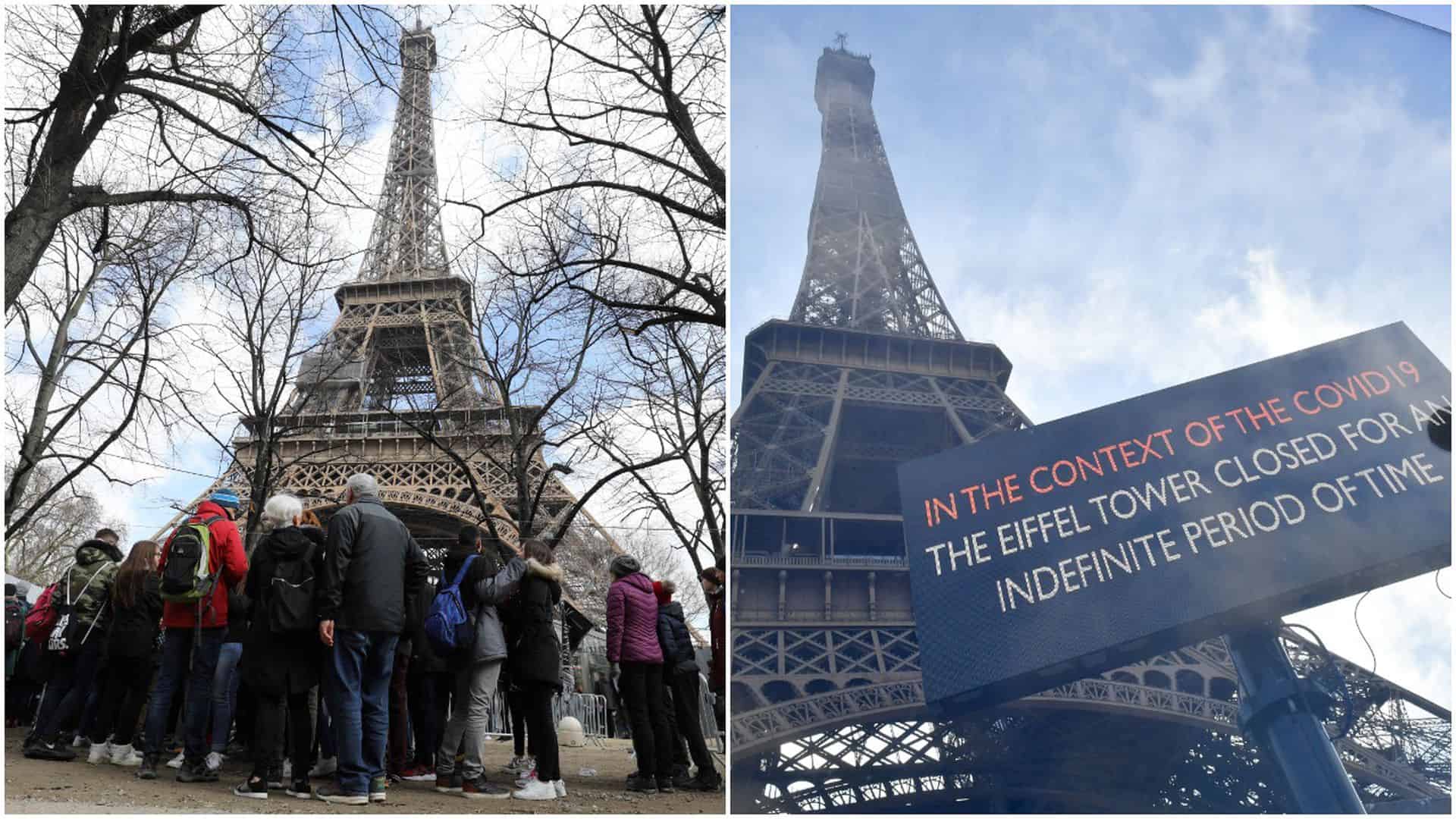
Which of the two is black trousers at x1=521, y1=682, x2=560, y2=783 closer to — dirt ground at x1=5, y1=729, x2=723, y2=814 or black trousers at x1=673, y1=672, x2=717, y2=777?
dirt ground at x1=5, y1=729, x2=723, y2=814

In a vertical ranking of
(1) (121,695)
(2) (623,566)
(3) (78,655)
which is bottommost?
(1) (121,695)

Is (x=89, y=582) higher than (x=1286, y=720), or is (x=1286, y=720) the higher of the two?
(x=89, y=582)

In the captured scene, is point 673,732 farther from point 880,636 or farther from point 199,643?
point 199,643

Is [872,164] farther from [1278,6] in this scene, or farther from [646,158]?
[1278,6]

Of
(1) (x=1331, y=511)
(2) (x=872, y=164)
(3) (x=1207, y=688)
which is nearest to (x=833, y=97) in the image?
(2) (x=872, y=164)

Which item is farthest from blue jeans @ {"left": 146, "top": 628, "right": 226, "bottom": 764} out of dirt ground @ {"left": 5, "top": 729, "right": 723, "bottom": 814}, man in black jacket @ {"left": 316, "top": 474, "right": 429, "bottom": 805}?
man in black jacket @ {"left": 316, "top": 474, "right": 429, "bottom": 805}

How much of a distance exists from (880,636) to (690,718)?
1119 mm

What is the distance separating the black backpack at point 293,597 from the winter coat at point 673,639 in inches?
61.7

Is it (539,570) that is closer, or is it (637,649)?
(539,570)

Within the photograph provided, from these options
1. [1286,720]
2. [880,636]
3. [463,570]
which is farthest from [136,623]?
[1286,720]

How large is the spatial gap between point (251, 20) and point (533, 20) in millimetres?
1279

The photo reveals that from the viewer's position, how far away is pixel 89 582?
490cm

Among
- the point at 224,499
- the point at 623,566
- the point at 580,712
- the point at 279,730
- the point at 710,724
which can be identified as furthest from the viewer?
the point at 580,712

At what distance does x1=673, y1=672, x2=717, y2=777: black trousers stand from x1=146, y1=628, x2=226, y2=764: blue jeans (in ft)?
6.27
